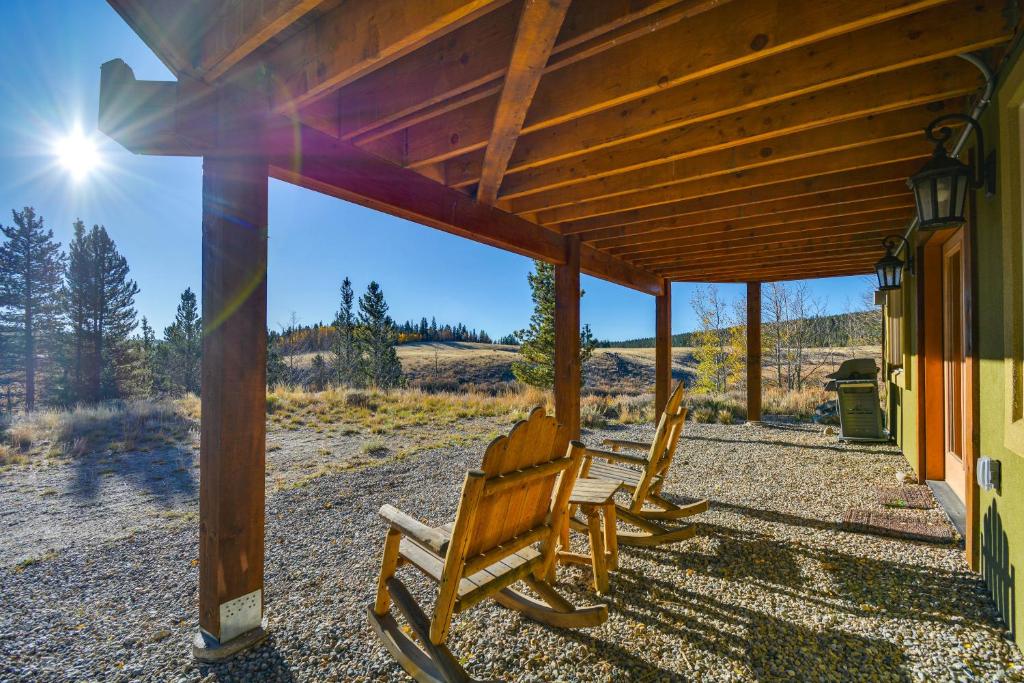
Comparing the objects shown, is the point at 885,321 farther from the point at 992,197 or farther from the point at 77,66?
the point at 77,66

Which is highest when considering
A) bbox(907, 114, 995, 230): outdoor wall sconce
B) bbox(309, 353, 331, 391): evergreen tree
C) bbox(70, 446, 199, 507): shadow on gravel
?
bbox(907, 114, 995, 230): outdoor wall sconce

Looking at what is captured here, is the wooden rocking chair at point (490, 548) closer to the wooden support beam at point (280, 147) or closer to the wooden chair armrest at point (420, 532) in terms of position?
the wooden chair armrest at point (420, 532)

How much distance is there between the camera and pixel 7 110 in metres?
5.60

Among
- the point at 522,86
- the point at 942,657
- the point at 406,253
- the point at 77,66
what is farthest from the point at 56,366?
the point at 942,657

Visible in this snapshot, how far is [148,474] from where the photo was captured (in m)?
5.71

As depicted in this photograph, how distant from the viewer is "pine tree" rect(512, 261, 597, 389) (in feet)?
46.9

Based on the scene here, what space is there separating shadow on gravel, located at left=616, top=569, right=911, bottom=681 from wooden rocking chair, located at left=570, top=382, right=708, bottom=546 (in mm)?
536

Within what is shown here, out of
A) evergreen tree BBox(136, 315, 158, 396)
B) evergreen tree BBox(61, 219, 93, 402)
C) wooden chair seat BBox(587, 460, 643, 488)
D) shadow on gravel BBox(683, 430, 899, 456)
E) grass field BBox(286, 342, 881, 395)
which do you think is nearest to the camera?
wooden chair seat BBox(587, 460, 643, 488)

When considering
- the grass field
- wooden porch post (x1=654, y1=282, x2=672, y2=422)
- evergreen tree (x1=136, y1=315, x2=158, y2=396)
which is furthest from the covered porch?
evergreen tree (x1=136, y1=315, x2=158, y2=396)

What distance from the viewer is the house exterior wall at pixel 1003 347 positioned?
1.67 meters

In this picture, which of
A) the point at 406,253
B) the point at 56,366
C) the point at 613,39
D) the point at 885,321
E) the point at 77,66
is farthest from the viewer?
the point at 406,253

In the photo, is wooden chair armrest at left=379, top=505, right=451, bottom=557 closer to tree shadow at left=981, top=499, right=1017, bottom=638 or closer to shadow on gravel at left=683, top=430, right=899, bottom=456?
tree shadow at left=981, top=499, right=1017, bottom=638

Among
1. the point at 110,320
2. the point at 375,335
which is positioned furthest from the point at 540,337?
the point at 110,320

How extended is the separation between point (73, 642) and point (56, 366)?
840 inches
